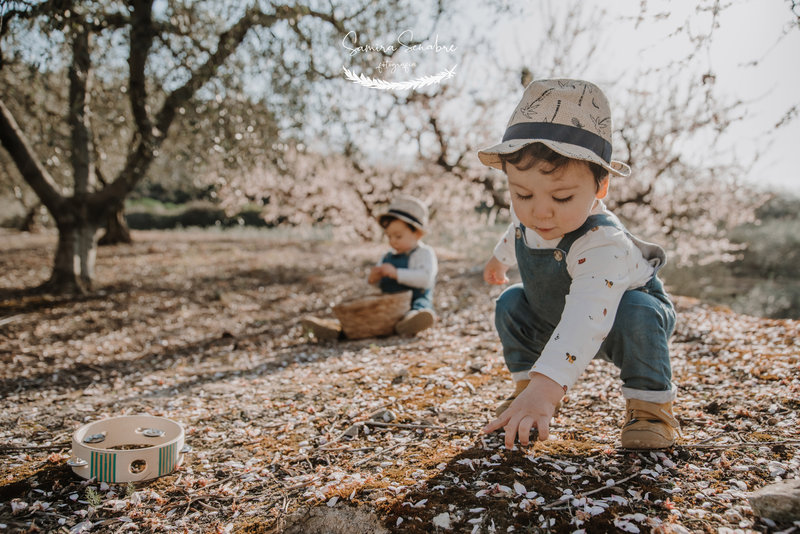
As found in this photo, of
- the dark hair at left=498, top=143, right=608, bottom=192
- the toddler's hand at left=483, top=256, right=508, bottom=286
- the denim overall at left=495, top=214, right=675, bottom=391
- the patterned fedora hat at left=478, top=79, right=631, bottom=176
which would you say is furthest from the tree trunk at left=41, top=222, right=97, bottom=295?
the dark hair at left=498, top=143, right=608, bottom=192

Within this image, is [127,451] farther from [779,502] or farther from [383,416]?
[779,502]

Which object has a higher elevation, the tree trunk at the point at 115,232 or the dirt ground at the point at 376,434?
the tree trunk at the point at 115,232

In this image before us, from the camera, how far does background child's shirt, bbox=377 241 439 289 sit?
5.69 m

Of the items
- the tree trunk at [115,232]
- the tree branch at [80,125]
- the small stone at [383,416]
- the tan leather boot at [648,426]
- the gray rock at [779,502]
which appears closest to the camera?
the gray rock at [779,502]

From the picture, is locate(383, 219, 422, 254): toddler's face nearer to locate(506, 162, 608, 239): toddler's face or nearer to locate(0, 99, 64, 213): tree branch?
locate(506, 162, 608, 239): toddler's face

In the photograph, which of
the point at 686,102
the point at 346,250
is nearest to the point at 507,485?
the point at 686,102

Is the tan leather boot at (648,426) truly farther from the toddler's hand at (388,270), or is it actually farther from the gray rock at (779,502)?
the toddler's hand at (388,270)

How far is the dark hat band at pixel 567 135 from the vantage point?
216cm

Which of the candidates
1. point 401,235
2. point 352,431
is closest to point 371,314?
point 401,235

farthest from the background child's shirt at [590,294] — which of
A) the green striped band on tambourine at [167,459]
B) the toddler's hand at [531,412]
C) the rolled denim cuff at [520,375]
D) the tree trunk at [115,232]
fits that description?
the tree trunk at [115,232]

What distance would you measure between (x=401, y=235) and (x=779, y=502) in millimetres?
4347

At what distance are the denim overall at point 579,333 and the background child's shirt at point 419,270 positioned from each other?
2.79 meters

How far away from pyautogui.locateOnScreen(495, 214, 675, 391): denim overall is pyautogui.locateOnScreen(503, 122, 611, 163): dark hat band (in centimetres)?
34

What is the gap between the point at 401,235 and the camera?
226 inches
